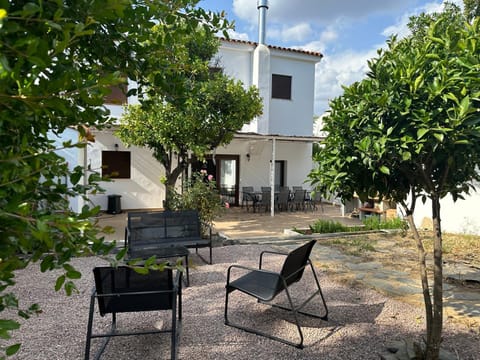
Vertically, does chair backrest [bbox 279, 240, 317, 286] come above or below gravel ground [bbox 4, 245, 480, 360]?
above

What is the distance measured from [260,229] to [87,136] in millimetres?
8281

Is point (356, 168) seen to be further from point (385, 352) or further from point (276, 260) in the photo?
point (276, 260)

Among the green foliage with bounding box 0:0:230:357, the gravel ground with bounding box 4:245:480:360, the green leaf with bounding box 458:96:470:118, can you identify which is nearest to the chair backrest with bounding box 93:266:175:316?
the gravel ground with bounding box 4:245:480:360

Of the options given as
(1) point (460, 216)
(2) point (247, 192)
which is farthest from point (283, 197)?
(1) point (460, 216)

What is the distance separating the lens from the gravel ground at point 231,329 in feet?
10.0

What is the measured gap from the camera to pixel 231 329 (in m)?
3.49

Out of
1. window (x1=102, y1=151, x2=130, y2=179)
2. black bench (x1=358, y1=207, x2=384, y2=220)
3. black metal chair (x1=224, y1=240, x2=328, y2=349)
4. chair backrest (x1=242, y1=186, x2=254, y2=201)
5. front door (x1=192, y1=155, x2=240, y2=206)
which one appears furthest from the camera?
front door (x1=192, y1=155, x2=240, y2=206)

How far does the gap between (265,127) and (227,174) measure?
2.61 metres

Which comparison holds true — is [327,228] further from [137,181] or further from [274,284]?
[137,181]

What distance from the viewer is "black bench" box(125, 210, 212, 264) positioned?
5.47 metres

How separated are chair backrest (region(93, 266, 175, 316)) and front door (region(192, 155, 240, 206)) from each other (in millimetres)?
11033

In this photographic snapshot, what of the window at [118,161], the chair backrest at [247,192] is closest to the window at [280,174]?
the chair backrest at [247,192]

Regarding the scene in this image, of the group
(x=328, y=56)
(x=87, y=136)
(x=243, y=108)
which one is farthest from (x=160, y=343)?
(x=328, y=56)

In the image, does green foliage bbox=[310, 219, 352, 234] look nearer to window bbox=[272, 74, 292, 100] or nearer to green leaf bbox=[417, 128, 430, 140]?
green leaf bbox=[417, 128, 430, 140]
